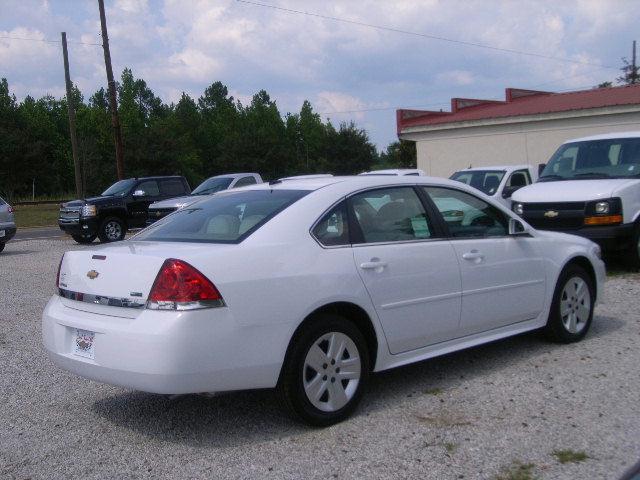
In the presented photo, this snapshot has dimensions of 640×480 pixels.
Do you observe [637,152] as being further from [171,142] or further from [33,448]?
[171,142]

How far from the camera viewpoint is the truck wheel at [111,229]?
66.3 ft

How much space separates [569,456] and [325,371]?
59.8 inches

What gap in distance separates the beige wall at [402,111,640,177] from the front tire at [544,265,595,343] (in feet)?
60.6

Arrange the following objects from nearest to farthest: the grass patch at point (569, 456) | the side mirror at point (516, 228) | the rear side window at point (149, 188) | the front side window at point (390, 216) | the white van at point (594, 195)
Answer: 1. the grass patch at point (569, 456)
2. the front side window at point (390, 216)
3. the side mirror at point (516, 228)
4. the white van at point (594, 195)
5. the rear side window at point (149, 188)

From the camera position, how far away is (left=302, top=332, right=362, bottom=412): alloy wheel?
4.77m

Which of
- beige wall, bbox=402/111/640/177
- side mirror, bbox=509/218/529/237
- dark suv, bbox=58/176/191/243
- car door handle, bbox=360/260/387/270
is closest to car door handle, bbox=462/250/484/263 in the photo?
side mirror, bbox=509/218/529/237

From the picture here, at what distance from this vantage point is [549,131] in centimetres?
2591

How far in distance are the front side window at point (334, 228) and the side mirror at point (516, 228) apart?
5.64 ft

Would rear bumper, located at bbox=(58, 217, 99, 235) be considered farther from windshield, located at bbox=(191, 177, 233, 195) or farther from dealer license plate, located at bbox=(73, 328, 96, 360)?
dealer license plate, located at bbox=(73, 328, 96, 360)

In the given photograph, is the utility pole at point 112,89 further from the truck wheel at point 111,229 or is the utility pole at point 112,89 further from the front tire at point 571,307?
the front tire at point 571,307

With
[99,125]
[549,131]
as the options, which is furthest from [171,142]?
[549,131]

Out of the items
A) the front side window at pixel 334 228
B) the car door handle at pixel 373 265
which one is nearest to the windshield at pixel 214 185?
the front side window at pixel 334 228

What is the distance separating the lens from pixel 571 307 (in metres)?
6.80

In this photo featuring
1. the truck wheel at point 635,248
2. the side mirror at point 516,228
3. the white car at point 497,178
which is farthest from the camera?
the white car at point 497,178
